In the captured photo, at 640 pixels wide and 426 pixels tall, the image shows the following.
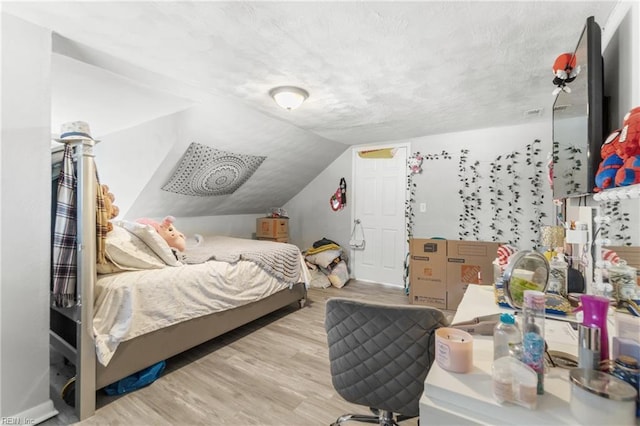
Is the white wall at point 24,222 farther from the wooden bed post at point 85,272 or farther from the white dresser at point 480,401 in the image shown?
the white dresser at point 480,401

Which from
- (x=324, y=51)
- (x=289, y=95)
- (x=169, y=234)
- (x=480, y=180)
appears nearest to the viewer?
(x=324, y=51)

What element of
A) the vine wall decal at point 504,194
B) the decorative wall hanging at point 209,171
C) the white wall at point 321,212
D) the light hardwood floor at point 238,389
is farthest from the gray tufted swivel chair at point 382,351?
the white wall at point 321,212

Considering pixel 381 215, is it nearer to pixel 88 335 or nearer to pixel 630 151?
pixel 630 151

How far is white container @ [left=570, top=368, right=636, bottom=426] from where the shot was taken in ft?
1.88

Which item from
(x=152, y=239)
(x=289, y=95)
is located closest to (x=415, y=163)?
(x=289, y=95)

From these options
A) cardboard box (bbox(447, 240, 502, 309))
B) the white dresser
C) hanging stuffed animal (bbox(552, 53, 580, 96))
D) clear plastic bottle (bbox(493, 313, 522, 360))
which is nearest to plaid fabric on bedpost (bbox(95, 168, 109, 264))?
the white dresser

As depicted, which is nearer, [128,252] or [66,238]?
[66,238]

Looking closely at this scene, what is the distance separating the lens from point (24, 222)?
5.06 ft

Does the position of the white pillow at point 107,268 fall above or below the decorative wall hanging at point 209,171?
below

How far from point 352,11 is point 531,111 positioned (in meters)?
2.51

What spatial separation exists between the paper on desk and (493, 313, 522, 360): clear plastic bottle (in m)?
0.34

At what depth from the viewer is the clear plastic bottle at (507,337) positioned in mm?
800

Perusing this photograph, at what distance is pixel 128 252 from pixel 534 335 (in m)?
2.23

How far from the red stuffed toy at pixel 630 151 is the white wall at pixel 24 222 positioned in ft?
8.67
